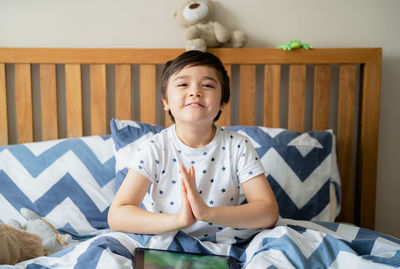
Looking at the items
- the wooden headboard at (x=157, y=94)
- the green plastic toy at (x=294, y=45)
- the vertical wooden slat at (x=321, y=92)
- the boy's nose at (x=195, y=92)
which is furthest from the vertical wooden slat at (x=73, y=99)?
the vertical wooden slat at (x=321, y=92)

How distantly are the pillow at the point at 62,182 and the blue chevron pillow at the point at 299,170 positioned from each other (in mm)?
600

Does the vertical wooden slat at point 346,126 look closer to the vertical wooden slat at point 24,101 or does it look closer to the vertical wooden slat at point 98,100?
the vertical wooden slat at point 98,100

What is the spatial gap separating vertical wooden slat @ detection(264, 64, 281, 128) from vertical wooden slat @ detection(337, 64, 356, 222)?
281mm

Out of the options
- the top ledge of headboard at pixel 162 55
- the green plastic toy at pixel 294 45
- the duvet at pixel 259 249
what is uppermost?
the green plastic toy at pixel 294 45

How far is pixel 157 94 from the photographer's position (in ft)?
5.42

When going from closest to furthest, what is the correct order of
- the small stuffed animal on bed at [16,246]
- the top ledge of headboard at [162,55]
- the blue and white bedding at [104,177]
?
the small stuffed animal on bed at [16,246]
the blue and white bedding at [104,177]
the top ledge of headboard at [162,55]

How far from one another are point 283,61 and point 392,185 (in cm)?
85

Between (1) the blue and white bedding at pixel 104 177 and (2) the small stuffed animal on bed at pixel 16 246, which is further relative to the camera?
(1) the blue and white bedding at pixel 104 177

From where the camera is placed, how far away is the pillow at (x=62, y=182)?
123cm

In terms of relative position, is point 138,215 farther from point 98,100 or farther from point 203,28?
point 203,28

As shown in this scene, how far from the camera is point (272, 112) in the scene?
1587 mm

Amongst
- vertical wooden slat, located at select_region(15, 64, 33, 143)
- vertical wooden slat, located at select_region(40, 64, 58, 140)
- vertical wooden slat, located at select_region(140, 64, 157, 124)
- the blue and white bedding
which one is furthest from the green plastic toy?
vertical wooden slat, located at select_region(15, 64, 33, 143)

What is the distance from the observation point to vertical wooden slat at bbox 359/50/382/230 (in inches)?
60.5

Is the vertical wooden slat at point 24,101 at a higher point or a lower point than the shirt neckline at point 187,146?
higher
